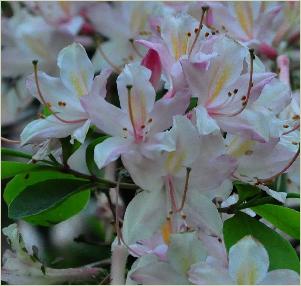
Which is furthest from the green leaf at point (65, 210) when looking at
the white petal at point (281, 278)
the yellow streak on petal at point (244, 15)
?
the yellow streak on petal at point (244, 15)

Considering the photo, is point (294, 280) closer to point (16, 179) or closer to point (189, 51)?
point (189, 51)

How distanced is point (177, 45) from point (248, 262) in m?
0.26

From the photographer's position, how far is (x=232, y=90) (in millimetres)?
929

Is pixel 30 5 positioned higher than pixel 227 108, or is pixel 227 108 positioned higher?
pixel 227 108

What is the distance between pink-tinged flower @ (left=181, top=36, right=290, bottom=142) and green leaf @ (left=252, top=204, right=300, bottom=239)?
0.11 m

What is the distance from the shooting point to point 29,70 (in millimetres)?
1569

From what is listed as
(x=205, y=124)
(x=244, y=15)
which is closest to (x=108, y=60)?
(x=244, y=15)

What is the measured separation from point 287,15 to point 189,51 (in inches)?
22.3

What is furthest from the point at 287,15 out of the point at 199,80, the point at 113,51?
the point at 199,80

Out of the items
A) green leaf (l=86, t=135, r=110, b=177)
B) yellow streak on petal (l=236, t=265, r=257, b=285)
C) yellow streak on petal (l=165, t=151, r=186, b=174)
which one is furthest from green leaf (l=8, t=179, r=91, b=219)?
yellow streak on petal (l=236, t=265, r=257, b=285)

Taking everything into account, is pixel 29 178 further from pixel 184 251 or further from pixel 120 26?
pixel 120 26

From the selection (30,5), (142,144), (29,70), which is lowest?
(29,70)

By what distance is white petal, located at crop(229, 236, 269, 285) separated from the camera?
85 cm

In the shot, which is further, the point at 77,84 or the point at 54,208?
the point at 54,208
